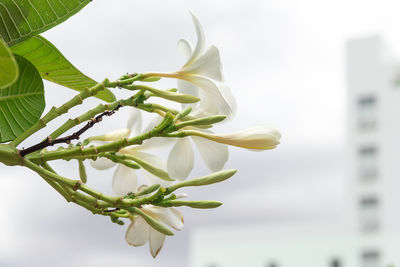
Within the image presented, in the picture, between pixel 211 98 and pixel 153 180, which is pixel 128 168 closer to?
pixel 153 180

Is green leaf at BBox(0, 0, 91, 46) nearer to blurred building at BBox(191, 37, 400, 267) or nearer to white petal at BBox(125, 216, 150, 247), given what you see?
white petal at BBox(125, 216, 150, 247)

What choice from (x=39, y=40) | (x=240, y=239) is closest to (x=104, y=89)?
(x=39, y=40)

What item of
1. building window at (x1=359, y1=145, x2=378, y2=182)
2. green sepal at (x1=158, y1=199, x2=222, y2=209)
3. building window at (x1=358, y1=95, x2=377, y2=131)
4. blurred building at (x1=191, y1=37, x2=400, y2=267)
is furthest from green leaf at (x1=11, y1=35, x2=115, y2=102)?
building window at (x1=358, y1=95, x2=377, y2=131)

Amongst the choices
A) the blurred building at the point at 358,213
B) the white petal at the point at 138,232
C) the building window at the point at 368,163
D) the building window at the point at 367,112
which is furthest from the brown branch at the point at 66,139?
the building window at the point at 367,112

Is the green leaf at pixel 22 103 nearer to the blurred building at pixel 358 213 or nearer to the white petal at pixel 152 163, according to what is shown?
the white petal at pixel 152 163

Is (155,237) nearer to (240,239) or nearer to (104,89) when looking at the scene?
(104,89)
